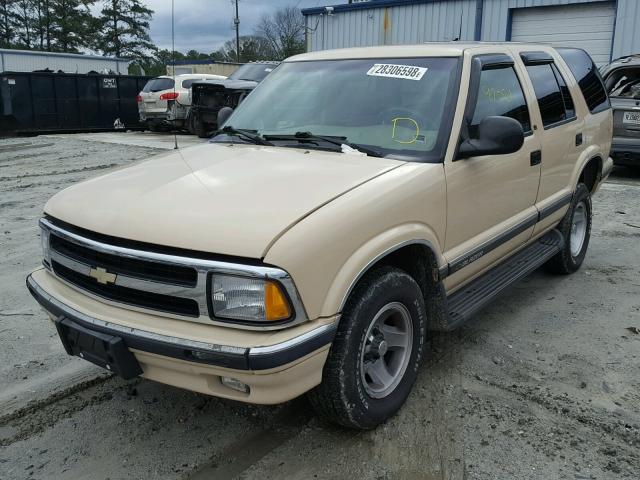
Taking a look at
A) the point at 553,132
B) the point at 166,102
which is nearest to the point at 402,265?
the point at 553,132

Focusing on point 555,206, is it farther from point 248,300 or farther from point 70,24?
point 70,24

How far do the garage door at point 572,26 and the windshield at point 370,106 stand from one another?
44.0 ft

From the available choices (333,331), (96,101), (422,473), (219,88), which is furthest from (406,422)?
(96,101)

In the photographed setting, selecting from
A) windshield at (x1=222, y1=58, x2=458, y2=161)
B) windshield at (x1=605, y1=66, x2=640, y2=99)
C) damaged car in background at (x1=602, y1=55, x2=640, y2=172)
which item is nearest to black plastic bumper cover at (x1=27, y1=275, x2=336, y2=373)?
windshield at (x1=222, y1=58, x2=458, y2=161)

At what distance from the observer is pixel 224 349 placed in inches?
90.8

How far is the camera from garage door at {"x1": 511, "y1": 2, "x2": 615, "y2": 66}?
15609mm

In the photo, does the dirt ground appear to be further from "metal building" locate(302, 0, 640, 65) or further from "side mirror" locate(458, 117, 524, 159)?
"metal building" locate(302, 0, 640, 65)

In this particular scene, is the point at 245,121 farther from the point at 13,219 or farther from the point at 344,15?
the point at 344,15

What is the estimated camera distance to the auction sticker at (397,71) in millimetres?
3564

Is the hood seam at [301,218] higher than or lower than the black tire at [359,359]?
higher

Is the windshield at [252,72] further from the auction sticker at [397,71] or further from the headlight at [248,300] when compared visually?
the headlight at [248,300]

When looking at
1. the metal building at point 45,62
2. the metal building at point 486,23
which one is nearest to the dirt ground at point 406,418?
the metal building at point 486,23

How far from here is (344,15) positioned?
2114 centimetres

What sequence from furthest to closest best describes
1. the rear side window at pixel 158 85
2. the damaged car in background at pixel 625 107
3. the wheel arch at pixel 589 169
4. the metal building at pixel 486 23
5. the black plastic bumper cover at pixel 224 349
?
the rear side window at pixel 158 85, the metal building at pixel 486 23, the damaged car in background at pixel 625 107, the wheel arch at pixel 589 169, the black plastic bumper cover at pixel 224 349
